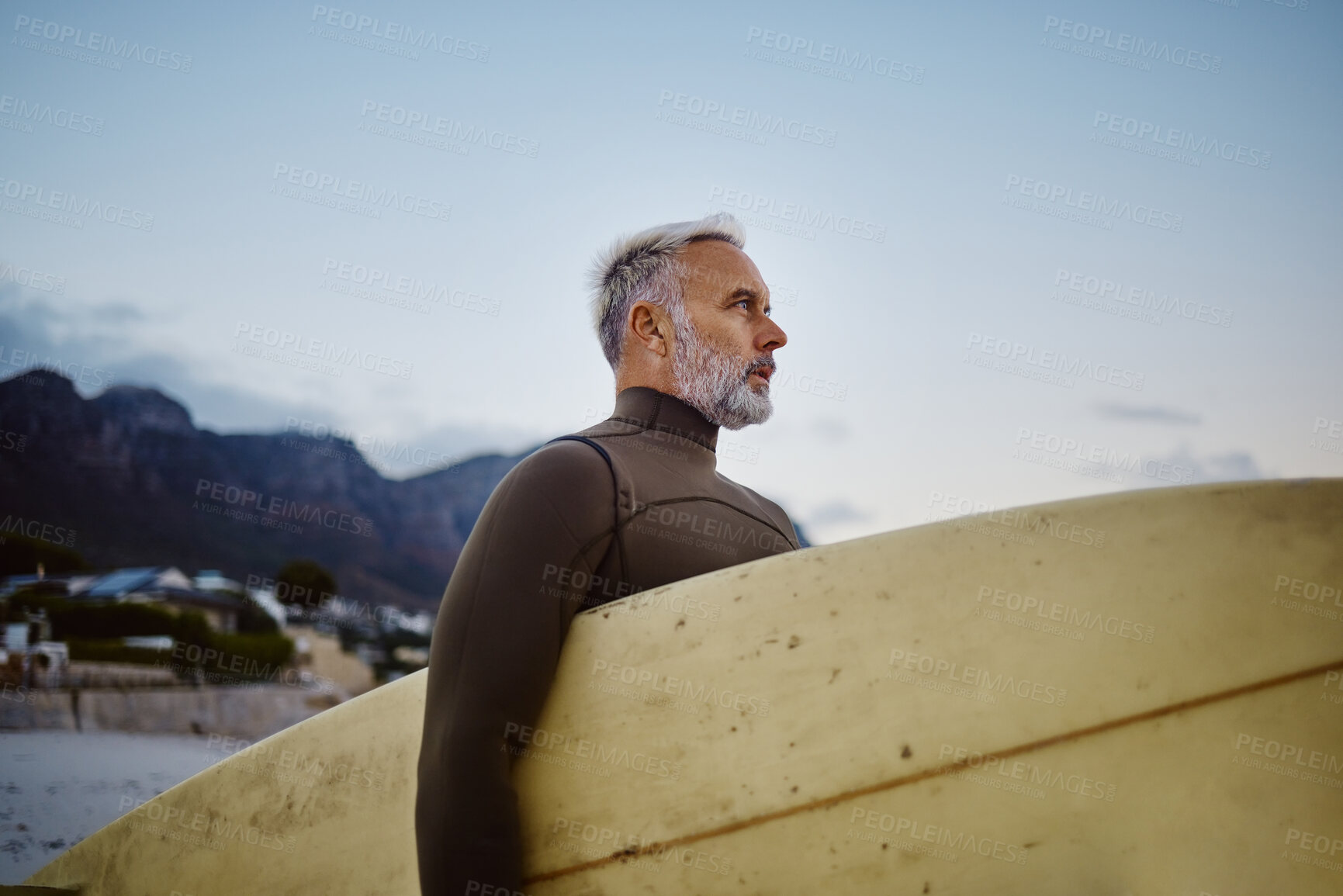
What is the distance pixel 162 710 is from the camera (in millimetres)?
12656

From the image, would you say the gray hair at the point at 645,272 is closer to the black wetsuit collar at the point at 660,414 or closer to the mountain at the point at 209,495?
the black wetsuit collar at the point at 660,414

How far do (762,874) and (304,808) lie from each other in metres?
1.14

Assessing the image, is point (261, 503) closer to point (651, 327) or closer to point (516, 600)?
point (651, 327)

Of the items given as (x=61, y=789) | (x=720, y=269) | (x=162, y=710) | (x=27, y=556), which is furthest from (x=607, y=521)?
(x=27, y=556)

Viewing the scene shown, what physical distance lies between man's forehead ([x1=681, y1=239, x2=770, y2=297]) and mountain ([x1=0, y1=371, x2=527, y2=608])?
3797 cm

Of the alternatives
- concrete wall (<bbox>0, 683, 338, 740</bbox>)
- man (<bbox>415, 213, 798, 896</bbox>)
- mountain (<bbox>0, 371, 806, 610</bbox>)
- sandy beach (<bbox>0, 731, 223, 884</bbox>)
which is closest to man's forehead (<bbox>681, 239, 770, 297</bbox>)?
man (<bbox>415, 213, 798, 896</bbox>)

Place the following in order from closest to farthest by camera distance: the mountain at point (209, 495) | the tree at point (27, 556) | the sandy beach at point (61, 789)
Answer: the sandy beach at point (61, 789), the tree at point (27, 556), the mountain at point (209, 495)

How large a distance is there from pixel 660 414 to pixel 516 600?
0.69 m

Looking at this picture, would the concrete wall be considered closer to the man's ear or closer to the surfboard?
the man's ear

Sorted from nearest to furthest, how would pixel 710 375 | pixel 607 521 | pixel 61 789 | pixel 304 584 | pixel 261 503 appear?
pixel 607 521 < pixel 710 375 < pixel 61 789 < pixel 304 584 < pixel 261 503

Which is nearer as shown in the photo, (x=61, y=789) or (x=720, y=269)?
(x=720, y=269)

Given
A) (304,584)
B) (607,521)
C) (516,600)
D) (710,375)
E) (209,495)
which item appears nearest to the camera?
(516,600)

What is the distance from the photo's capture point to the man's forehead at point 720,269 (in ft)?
6.00

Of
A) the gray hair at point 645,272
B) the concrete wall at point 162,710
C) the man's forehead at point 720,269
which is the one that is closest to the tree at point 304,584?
the concrete wall at point 162,710
